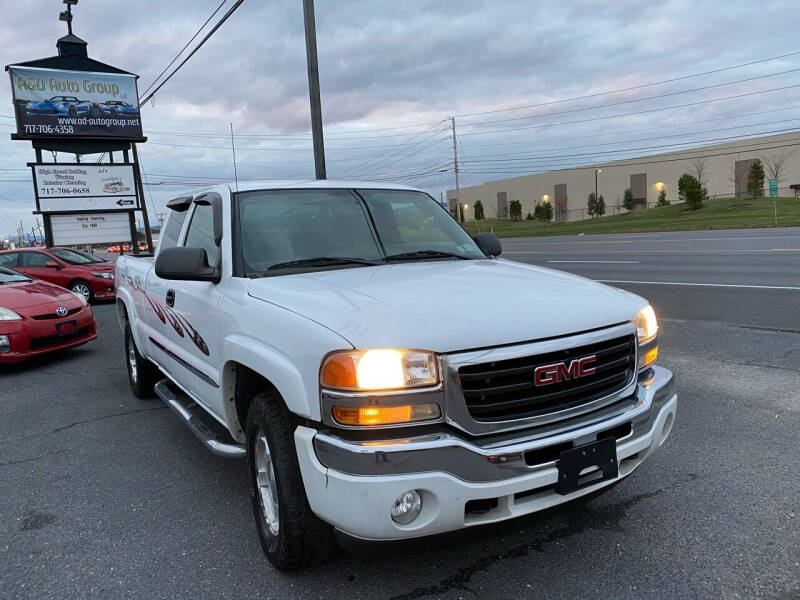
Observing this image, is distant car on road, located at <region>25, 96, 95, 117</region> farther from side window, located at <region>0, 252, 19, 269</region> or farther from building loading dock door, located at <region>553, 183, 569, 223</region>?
building loading dock door, located at <region>553, 183, 569, 223</region>

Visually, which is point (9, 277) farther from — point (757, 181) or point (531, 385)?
point (757, 181)

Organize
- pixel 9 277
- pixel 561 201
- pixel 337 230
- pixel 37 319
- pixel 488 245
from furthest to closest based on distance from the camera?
pixel 561 201, pixel 9 277, pixel 37 319, pixel 488 245, pixel 337 230

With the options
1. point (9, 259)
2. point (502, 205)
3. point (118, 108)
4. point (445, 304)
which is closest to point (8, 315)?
point (445, 304)

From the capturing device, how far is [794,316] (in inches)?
324

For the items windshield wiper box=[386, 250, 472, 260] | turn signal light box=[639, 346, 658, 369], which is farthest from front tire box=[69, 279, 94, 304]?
turn signal light box=[639, 346, 658, 369]

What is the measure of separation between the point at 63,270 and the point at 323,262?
42.6 ft

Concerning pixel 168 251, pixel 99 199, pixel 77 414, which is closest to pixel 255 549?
pixel 168 251

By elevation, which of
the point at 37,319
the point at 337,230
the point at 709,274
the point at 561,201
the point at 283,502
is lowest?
the point at 709,274

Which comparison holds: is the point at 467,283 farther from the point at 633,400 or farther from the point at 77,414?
the point at 77,414

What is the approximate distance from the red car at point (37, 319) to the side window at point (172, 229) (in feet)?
11.4

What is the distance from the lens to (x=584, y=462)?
250 centimetres

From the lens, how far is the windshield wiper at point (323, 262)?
3.42 meters

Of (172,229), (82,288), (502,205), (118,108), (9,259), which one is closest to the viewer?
(172,229)

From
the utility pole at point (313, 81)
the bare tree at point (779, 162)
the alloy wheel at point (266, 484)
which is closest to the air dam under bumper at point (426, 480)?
Result: the alloy wheel at point (266, 484)
